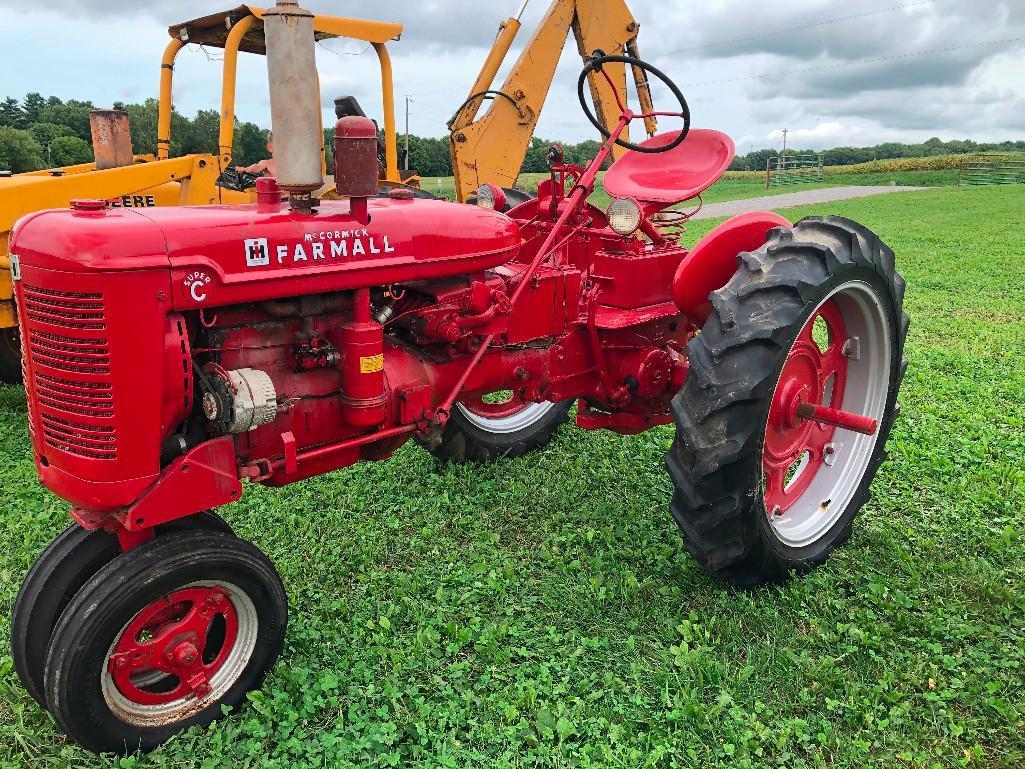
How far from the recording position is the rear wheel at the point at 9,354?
5570mm

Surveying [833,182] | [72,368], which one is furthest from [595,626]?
[833,182]

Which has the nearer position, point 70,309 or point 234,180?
point 70,309

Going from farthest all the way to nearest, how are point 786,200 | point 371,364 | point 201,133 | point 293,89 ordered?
point 786,200 → point 201,133 → point 371,364 → point 293,89

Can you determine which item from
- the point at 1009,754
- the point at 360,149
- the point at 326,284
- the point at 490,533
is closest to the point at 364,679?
the point at 490,533

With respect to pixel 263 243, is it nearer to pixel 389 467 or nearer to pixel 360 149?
pixel 360 149

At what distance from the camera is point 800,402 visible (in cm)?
329

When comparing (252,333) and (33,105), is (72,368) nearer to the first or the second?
(252,333)

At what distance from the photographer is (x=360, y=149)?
2582 millimetres

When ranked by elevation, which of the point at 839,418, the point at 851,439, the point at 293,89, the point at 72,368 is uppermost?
the point at 293,89

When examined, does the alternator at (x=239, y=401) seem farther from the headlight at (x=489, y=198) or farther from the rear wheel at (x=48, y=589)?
the headlight at (x=489, y=198)

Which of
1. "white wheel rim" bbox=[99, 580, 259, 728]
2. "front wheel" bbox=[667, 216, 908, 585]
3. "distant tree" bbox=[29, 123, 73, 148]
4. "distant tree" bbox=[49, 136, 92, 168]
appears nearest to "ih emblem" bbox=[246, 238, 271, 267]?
"white wheel rim" bbox=[99, 580, 259, 728]

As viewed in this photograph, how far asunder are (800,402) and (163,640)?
254 centimetres

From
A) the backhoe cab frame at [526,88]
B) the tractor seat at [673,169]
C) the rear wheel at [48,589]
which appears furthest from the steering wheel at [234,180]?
the rear wheel at [48,589]

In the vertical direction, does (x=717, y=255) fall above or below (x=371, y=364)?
above
